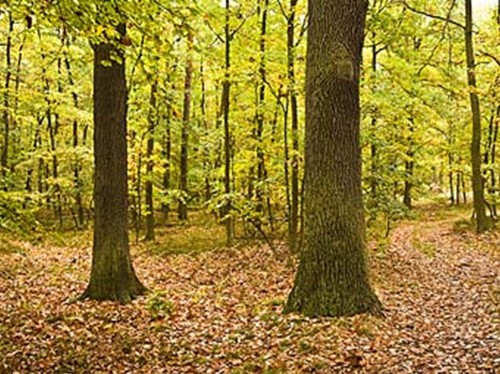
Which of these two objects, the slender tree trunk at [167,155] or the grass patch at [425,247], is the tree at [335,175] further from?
the slender tree trunk at [167,155]

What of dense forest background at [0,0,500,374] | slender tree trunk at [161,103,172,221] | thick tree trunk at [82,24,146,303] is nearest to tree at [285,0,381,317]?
dense forest background at [0,0,500,374]

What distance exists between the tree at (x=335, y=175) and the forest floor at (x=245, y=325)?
43 cm

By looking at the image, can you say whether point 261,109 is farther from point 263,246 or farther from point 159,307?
point 159,307

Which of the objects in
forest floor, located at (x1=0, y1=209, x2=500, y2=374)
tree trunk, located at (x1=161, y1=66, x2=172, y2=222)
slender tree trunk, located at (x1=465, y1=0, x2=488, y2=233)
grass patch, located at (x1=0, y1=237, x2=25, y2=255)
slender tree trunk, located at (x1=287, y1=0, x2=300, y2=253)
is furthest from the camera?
tree trunk, located at (x1=161, y1=66, x2=172, y2=222)

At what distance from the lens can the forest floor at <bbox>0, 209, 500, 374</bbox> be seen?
579cm

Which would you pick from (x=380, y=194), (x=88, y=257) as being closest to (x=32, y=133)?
(x=88, y=257)

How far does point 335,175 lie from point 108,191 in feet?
14.6

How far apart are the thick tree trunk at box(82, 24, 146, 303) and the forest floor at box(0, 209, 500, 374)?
1.48 feet

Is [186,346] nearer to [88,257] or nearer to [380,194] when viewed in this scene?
[380,194]

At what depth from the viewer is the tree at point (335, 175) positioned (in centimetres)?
716

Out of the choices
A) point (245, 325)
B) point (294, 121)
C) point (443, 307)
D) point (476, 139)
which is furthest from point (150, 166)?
point (443, 307)

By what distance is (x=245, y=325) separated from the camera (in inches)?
301

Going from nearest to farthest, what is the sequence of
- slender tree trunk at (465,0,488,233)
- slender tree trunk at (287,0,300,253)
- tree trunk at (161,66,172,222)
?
1. slender tree trunk at (287,0,300,253)
2. slender tree trunk at (465,0,488,233)
3. tree trunk at (161,66,172,222)

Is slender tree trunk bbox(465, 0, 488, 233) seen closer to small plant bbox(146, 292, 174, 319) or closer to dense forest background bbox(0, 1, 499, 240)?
dense forest background bbox(0, 1, 499, 240)
